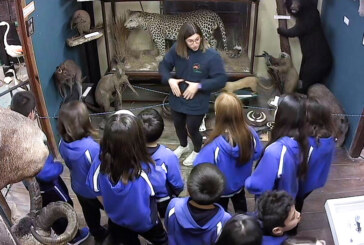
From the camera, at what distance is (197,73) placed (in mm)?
2797

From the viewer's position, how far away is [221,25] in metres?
4.12

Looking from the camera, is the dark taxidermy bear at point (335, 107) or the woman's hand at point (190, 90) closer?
the woman's hand at point (190, 90)

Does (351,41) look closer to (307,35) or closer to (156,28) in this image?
(307,35)

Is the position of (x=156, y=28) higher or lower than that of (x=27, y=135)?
lower

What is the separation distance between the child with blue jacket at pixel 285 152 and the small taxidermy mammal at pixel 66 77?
212 cm

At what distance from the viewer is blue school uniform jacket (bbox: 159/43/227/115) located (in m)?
2.74

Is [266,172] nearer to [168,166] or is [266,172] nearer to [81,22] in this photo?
[168,166]

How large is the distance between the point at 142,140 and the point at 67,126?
46 cm

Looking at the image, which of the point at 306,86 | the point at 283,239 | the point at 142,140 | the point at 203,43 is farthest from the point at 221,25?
the point at 283,239

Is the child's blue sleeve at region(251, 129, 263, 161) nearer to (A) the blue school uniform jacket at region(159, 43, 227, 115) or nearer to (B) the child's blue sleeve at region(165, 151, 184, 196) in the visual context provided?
(B) the child's blue sleeve at region(165, 151, 184, 196)

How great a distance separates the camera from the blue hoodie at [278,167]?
195 cm

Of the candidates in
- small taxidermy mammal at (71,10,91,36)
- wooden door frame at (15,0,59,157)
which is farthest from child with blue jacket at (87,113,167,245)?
small taxidermy mammal at (71,10,91,36)

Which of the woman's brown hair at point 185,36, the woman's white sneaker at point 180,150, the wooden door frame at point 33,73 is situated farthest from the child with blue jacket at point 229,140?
the wooden door frame at point 33,73

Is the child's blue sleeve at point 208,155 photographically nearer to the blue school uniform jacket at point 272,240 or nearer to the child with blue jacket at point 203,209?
the child with blue jacket at point 203,209
